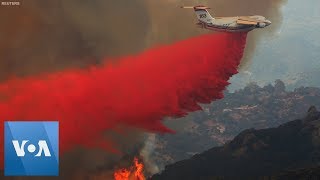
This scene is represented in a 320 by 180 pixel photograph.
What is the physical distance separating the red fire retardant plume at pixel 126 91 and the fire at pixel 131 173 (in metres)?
17.0

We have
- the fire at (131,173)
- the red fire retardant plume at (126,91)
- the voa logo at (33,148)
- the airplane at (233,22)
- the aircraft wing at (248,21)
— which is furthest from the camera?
the fire at (131,173)

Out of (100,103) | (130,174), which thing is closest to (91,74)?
(100,103)

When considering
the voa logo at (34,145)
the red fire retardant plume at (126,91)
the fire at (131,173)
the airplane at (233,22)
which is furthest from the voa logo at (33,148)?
the fire at (131,173)

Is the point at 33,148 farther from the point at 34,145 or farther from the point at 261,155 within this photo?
the point at 261,155

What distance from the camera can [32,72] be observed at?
454ft

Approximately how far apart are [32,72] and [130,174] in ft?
132

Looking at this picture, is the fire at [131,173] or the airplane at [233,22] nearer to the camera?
the airplane at [233,22]

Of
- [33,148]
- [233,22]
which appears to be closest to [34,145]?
[33,148]

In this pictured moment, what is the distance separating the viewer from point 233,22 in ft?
317

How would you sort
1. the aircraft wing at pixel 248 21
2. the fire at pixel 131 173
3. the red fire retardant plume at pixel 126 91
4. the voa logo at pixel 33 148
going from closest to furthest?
1. the voa logo at pixel 33 148
2. the aircraft wing at pixel 248 21
3. the red fire retardant plume at pixel 126 91
4. the fire at pixel 131 173

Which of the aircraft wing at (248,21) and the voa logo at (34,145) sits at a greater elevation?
the aircraft wing at (248,21)

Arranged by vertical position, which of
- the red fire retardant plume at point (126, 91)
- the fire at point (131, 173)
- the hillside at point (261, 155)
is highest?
the red fire retardant plume at point (126, 91)

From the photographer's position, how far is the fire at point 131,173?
143625mm

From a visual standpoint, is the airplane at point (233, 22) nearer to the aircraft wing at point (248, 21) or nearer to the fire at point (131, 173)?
the aircraft wing at point (248, 21)
